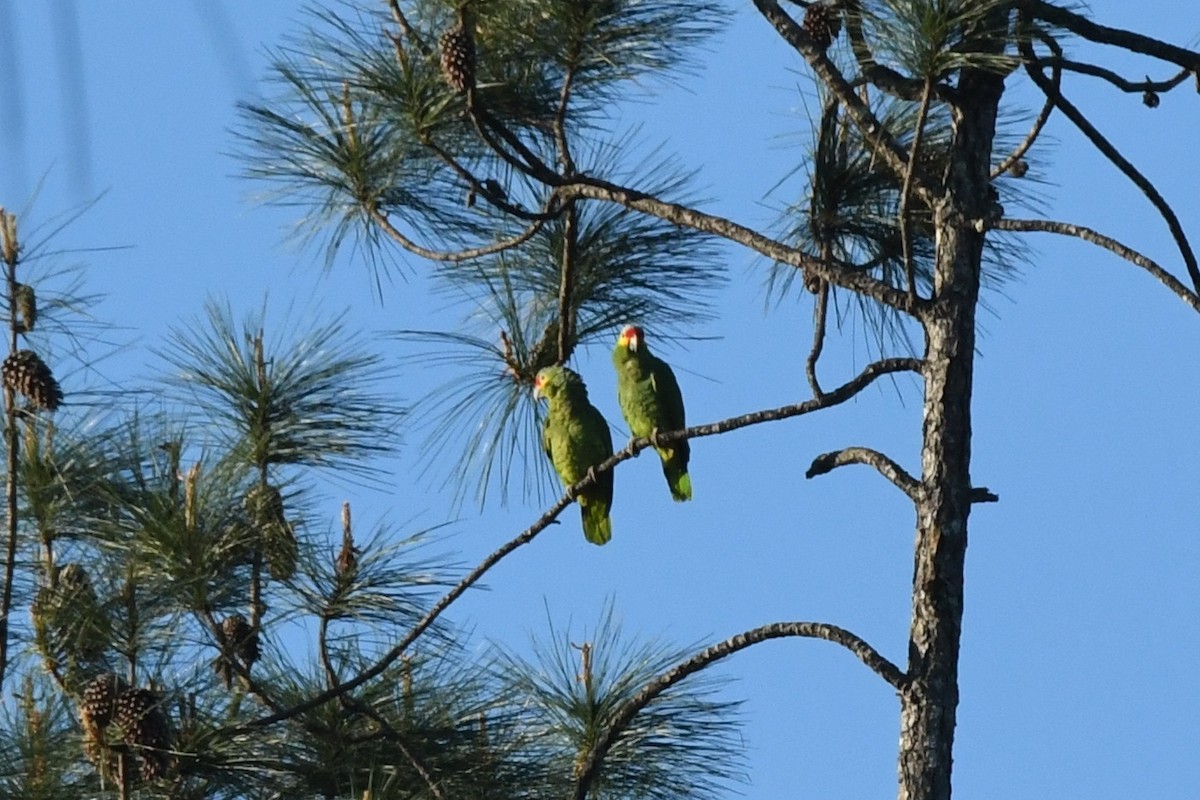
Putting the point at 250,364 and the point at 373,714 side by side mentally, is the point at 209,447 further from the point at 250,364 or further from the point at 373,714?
the point at 373,714

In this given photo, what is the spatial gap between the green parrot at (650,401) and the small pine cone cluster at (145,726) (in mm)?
1953

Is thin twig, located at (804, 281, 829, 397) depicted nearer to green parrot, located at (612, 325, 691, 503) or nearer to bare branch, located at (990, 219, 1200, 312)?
bare branch, located at (990, 219, 1200, 312)

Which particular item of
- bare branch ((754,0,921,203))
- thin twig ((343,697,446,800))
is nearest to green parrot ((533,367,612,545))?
thin twig ((343,697,446,800))

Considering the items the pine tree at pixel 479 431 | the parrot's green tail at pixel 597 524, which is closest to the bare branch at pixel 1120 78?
the pine tree at pixel 479 431

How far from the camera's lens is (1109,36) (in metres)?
3.07

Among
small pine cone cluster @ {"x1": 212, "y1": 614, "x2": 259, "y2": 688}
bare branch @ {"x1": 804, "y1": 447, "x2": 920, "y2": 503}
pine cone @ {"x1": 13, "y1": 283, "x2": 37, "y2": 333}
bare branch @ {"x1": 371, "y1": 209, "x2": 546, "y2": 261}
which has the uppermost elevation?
bare branch @ {"x1": 371, "y1": 209, "x2": 546, "y2": 261}

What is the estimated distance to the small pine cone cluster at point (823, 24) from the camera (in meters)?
3.28

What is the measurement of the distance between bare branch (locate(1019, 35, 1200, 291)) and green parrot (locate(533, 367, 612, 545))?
1371 mm

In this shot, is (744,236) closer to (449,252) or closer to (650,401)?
(449,252)

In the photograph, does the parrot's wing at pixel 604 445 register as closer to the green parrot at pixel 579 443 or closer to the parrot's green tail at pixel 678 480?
the green parrot at pixel 579 443

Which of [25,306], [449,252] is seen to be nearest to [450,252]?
[449,252]

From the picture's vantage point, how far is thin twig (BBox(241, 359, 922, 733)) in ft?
9.43

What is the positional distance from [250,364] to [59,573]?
2.09ft

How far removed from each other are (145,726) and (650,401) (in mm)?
2048
